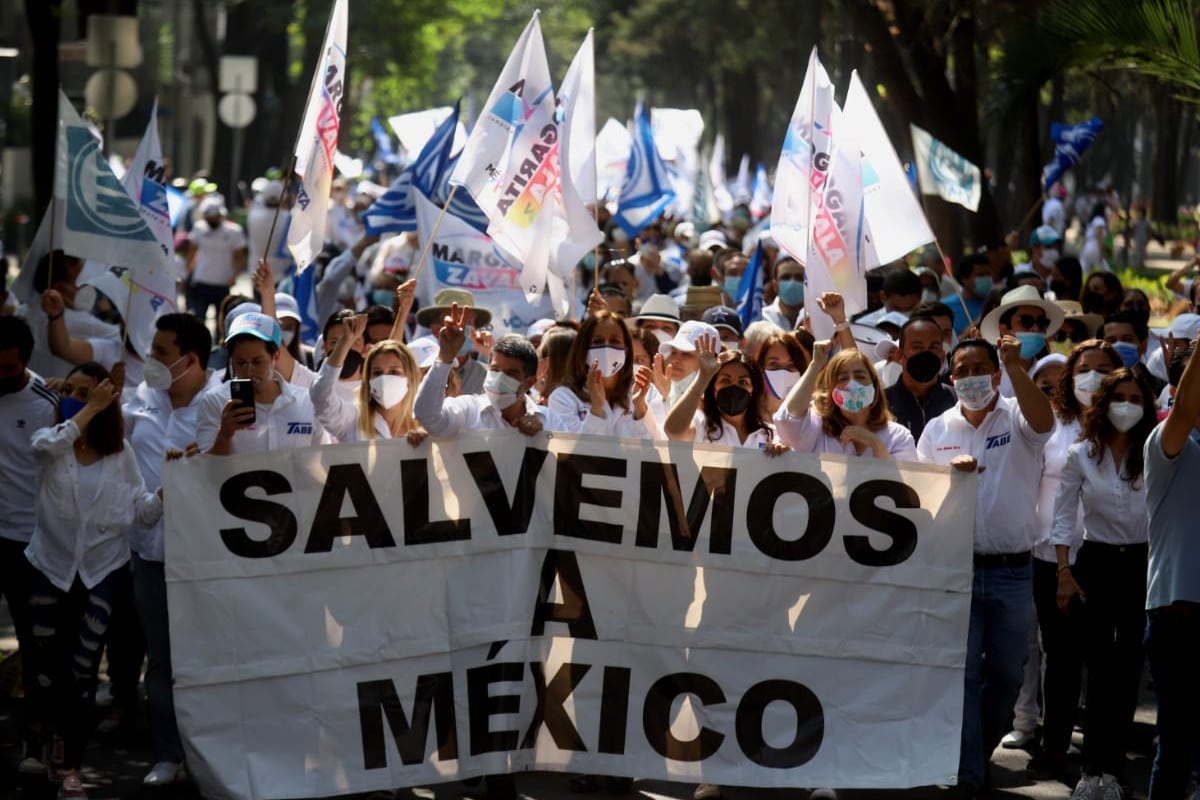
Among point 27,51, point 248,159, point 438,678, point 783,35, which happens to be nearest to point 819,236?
point 438,678

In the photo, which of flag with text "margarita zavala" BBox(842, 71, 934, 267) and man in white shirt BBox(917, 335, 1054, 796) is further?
flag with text "margarita zavala" BBox(842, 71, 934, 267)

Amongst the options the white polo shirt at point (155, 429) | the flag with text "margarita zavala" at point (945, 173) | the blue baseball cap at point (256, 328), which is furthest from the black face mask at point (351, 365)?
the flag with text "margarita zavala" at point (945, 173)

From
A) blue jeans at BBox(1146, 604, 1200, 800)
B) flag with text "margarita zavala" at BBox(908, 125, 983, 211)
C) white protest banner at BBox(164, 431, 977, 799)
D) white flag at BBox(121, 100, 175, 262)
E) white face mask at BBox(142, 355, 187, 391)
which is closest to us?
blue jeans at BBox(1146, 604, 1200, 800)

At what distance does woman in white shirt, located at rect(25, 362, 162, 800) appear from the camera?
7.32m

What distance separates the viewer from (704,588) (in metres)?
7.12

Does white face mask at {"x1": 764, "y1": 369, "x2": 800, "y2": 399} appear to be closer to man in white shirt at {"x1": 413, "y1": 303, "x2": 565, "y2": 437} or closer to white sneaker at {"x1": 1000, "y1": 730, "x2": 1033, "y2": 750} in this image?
man in white shirt at {"x1": 413, "y1": 303, "x2": 565, "y2": 437}

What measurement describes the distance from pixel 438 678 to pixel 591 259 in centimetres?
1162

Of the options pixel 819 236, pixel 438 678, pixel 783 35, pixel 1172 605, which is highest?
pixel 783 35

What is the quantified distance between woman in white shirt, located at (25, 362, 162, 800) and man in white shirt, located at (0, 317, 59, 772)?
1.47 feet

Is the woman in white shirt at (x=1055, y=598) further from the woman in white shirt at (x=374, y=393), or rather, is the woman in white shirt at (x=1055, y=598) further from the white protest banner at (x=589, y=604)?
the woman in white shirt at (x=374, y=393)

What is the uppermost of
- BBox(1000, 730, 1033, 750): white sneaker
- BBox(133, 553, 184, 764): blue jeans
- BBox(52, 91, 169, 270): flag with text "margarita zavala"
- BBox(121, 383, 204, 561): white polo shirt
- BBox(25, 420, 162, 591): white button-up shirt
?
BBox(52, 91, 169, 270): flag with text "margarita zavala"

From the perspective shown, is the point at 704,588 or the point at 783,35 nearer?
the point at 704,588

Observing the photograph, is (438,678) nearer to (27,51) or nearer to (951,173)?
(951,173)

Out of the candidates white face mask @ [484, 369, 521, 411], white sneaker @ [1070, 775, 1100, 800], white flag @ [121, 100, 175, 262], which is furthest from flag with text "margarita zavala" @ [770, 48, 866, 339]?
white flag @ [121, 100, 175, 262]
